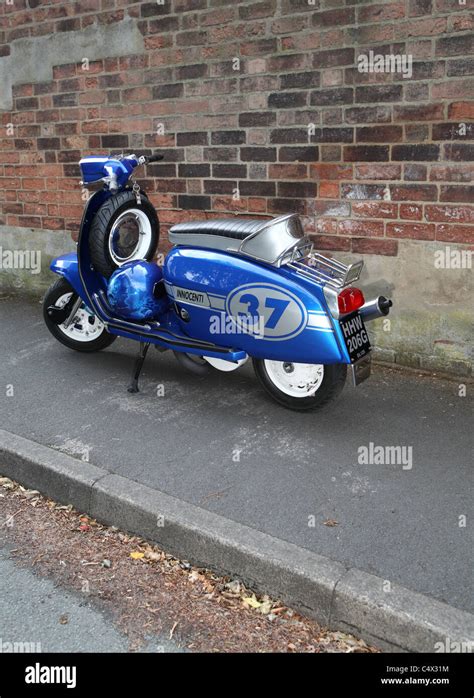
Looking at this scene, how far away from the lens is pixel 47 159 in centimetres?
681

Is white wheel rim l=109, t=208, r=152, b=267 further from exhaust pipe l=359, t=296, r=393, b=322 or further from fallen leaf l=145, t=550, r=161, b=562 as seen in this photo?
fallen leaf l=145, t=550, r=161, b=562

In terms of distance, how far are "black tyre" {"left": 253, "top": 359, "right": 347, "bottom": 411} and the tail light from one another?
1.16 feet

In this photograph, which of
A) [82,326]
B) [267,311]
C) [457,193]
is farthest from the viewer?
[82,326]

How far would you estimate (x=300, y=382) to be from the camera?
4.37 m

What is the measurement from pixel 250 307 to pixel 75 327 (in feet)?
A: 6.54

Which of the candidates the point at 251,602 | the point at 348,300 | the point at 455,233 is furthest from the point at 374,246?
the point at 251,602

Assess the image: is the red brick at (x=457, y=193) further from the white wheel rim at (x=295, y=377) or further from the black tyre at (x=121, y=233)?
the black tyre at (x=121, y=233)

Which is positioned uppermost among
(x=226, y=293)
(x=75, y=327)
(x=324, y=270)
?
(x=324, y=270)

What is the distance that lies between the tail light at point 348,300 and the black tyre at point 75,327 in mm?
2243

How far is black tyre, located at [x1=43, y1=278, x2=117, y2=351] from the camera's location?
546 centimetres

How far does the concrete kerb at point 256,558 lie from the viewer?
8.48 ft

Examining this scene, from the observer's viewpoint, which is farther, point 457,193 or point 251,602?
point 457,193

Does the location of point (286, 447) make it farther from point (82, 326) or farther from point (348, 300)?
point (82, 326)
